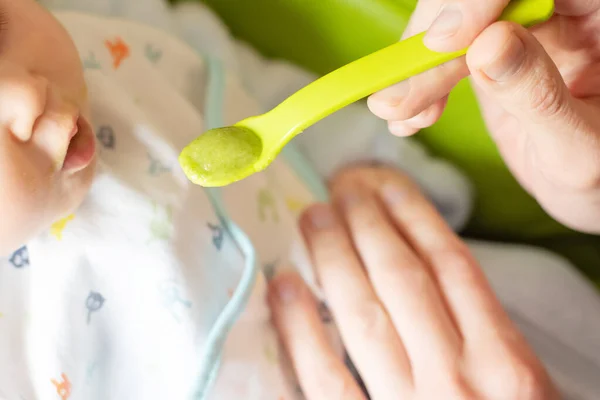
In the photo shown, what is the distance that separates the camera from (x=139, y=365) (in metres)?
0.68

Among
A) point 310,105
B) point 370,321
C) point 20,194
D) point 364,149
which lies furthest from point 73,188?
point 364,149

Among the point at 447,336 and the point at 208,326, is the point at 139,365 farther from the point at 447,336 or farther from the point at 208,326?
the point at 447,336

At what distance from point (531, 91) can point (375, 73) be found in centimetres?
12

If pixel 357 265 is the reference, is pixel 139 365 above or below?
below

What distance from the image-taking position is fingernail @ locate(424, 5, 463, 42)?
47 centimetres

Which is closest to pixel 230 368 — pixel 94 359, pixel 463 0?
pixel 94 359

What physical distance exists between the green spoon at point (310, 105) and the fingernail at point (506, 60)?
44mm

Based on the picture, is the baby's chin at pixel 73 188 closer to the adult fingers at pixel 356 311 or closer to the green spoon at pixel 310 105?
the green spoon at pixel 310 105

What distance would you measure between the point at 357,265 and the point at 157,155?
28 centimetres

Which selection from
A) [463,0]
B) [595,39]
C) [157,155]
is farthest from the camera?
[157,155]

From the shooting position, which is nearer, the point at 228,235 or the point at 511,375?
the point at 511,375

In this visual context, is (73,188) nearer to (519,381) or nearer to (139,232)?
(139,232)

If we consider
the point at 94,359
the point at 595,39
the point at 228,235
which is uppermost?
the point at 595,39

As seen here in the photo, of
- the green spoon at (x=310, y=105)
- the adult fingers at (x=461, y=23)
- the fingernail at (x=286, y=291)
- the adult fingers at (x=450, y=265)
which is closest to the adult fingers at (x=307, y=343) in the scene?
the fingernail at (x=286, y=291)
